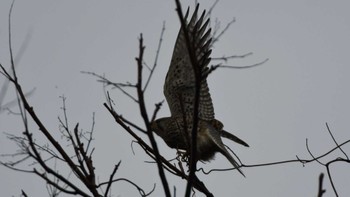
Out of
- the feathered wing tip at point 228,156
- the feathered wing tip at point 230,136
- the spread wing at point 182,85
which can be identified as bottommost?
the feathered wing tip at point 228,156

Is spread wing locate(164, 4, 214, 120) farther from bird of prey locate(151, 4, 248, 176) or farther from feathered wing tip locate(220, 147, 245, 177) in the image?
feathered wing tip locate(220, 147, 245, 177)

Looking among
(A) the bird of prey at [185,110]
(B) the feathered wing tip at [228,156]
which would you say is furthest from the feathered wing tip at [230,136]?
(B) the feathered wing tip at [228,156]

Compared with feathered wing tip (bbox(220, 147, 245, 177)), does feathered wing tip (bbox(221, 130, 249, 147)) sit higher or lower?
higher

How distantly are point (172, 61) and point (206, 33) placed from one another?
92cm

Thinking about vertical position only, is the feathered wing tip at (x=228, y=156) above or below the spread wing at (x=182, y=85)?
below

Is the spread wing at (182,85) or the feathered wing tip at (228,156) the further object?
the spread wing at (182,85)

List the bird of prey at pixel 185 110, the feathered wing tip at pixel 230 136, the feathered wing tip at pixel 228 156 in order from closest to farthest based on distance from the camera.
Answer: the feathered wing tip at pixel 228 156 → the bird of prey at pixel 185 110 → the feathered wing tip at pixel 230 136

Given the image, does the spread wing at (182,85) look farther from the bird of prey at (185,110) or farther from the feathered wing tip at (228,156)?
the feathered wing tip at (228,156)

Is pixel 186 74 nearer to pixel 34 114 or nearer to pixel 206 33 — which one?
pixel 206 33

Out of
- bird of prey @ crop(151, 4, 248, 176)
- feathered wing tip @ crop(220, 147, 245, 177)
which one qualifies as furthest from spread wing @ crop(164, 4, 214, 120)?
feathered wing tip @ crop(220, 147, 245, 177)

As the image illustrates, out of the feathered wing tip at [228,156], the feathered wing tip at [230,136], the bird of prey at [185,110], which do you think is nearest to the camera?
the feathered wing tip at [228,156]

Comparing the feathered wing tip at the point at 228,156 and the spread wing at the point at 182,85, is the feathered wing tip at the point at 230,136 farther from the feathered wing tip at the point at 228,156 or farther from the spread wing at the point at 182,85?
the feathered wing tip at the point at 228,156

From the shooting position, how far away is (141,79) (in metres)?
2.39

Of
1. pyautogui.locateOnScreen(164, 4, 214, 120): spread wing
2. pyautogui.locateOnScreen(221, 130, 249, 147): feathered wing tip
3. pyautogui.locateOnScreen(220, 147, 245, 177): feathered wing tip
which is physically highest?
pyautogui.locateOnScreen(164, 4, 214, 120): spread wing
